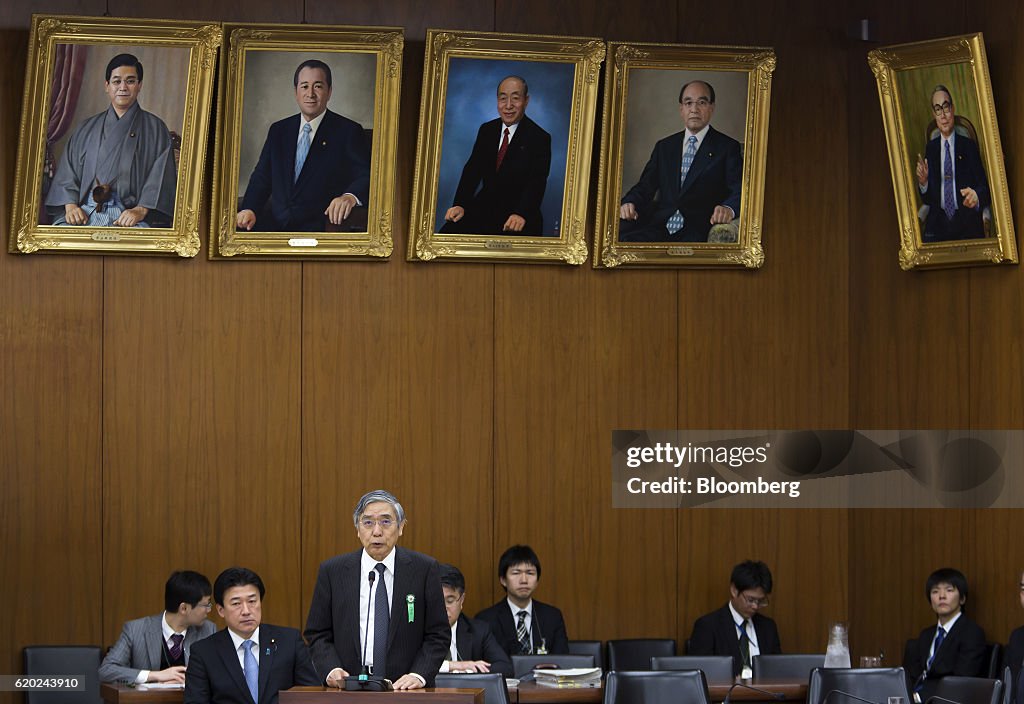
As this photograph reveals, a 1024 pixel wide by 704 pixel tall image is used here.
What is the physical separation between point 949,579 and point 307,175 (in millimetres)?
3924

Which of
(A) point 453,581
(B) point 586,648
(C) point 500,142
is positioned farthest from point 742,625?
(C) point 500,142

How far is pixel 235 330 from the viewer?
8.03 meters

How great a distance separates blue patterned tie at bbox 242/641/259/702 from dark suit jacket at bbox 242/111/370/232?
2.96 metres

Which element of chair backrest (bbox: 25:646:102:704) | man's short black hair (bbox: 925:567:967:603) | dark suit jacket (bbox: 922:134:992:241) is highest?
dark suit jacket (bbox: 922:134:992:241)

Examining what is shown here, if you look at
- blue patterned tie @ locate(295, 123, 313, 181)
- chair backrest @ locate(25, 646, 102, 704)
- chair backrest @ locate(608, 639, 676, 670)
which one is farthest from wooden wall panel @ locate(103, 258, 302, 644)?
chair backrest @ locate(608, 639, 676, 670)

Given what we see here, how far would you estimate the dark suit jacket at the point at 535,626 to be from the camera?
7785mm

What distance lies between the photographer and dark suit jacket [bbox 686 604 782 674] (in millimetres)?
7993

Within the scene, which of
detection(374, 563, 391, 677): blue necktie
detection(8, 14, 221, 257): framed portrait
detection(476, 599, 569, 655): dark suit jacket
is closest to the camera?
detection(374, 563, 391, 677): blue necktie

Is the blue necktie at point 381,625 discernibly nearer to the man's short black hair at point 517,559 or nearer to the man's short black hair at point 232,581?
the man's short black hair at point 232,581

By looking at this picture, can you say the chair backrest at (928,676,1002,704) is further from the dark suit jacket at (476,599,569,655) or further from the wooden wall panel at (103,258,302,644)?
the wooden wall panel at (103,258,302,644)

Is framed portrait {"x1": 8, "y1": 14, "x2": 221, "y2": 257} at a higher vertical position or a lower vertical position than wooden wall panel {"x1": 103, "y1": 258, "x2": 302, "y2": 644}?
higher

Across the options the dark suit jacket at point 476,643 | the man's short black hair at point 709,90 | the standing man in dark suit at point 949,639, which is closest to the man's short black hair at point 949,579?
the standing man in dark suit at point 949,639

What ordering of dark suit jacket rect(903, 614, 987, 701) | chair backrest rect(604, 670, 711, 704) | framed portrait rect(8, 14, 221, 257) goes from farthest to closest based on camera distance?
framed portrait rect(8, 14, 221, 257), dark suit jacket rect(903, 614, 987, 701), chair backrest rect(604, 670, 711, 704)

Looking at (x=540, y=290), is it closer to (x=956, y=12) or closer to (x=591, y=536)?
(x=591, y=536)
